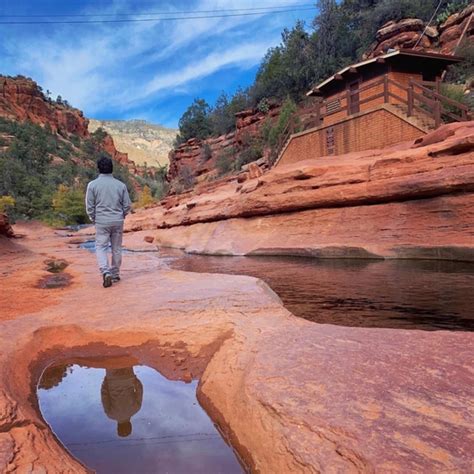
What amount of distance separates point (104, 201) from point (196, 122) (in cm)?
4133

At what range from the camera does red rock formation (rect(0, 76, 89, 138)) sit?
225 feet

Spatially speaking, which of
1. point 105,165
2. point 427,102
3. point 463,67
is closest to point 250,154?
point 463,67

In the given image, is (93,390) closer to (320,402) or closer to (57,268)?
(320,402)

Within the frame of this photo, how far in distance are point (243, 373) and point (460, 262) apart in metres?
6.45

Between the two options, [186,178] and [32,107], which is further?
[32,107]

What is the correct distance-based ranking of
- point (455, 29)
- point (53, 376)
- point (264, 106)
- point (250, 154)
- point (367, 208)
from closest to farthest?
point (53, 376) → point (367, 208) → point (455, 29) → point (250, 154) → point (264, 106)

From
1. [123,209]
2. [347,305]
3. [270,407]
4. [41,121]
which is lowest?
[347,305]

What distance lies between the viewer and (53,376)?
2.67 m

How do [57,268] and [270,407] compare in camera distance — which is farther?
[57,268]

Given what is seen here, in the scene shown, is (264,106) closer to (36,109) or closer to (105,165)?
(105,165)

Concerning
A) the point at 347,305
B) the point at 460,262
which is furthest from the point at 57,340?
the point at 460,262

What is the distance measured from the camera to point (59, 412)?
7.32 feet

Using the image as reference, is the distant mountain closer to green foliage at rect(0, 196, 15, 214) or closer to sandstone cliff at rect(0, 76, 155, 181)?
sandstone cliff at rect(0, 76, 155, 181)

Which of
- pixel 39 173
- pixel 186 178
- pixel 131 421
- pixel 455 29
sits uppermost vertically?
pixel 455 29
